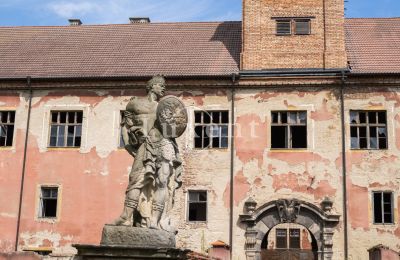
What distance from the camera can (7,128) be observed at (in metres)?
21.9

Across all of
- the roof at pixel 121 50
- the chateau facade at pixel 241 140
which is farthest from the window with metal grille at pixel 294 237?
the roof at pixel 121 50

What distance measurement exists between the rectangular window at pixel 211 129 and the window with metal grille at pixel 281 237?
16282 millimetres

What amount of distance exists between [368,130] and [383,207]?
269cm

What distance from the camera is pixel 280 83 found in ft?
67.9

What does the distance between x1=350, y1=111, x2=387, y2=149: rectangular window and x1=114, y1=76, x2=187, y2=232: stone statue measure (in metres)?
14.1

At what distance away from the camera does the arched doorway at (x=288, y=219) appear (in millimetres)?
19141

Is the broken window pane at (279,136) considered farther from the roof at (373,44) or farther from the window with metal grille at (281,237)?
the window with metal grille at (281,237)

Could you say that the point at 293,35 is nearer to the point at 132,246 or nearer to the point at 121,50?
the point at 121,50

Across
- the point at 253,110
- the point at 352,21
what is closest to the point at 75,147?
the point at 253,110

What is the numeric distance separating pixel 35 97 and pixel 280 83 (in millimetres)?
9256

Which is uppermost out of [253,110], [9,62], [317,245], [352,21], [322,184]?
[352,21]

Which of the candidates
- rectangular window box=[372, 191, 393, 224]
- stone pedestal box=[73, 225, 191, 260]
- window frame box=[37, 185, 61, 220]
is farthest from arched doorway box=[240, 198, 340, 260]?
stone pedestal box=[73, 225, 191, 260]

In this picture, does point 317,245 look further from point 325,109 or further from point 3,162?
point 3,162

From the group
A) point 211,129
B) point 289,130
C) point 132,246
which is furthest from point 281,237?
point 132,246
